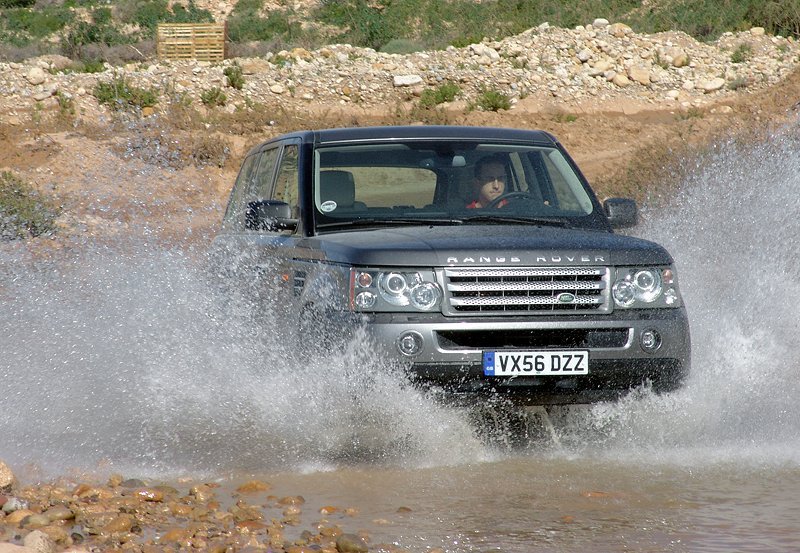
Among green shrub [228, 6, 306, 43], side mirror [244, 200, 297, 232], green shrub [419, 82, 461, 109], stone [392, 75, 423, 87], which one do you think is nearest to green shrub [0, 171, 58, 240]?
green shrub [419, 82, 461, 109]

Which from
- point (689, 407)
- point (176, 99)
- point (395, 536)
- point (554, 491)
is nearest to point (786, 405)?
point (689, 407)

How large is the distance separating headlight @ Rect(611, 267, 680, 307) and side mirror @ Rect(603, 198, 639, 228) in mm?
→ 1028

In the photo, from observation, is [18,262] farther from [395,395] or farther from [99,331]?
[395,395]

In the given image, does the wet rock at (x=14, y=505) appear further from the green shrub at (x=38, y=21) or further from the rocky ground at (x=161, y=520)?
the green shrub at (x=38, y=21)

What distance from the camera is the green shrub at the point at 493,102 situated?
2920 cm

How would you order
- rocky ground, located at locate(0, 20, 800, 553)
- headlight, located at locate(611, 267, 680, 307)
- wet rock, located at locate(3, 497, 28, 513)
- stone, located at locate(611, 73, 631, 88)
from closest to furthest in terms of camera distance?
wet rock, located at locate(3, 497, 28, 513), headlight, located at locate(611, 267, 680, 307), rocky ground, located at locate(0, 20, 800, 553), stone, located at locate(611, 73, 631, 88)

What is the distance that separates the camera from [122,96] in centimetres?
2828

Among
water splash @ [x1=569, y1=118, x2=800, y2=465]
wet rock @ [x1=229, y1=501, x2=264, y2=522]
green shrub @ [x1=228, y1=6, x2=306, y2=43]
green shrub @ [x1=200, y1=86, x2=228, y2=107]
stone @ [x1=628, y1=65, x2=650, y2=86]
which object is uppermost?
green shrub @ [x1=228, y1=6, x2=306, y2=43]

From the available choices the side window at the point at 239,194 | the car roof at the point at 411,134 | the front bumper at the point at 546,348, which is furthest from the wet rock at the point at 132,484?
the side window at the point at 239,194

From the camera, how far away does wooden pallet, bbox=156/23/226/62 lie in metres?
37.6

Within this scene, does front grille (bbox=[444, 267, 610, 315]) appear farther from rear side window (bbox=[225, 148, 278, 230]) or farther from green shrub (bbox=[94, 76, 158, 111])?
green shrub (bbox=[94, 76, 158, 111])

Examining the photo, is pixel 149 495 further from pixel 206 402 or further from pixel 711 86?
pixel 711 86

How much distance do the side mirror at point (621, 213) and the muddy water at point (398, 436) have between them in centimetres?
88

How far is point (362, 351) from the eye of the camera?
5.21 metres
